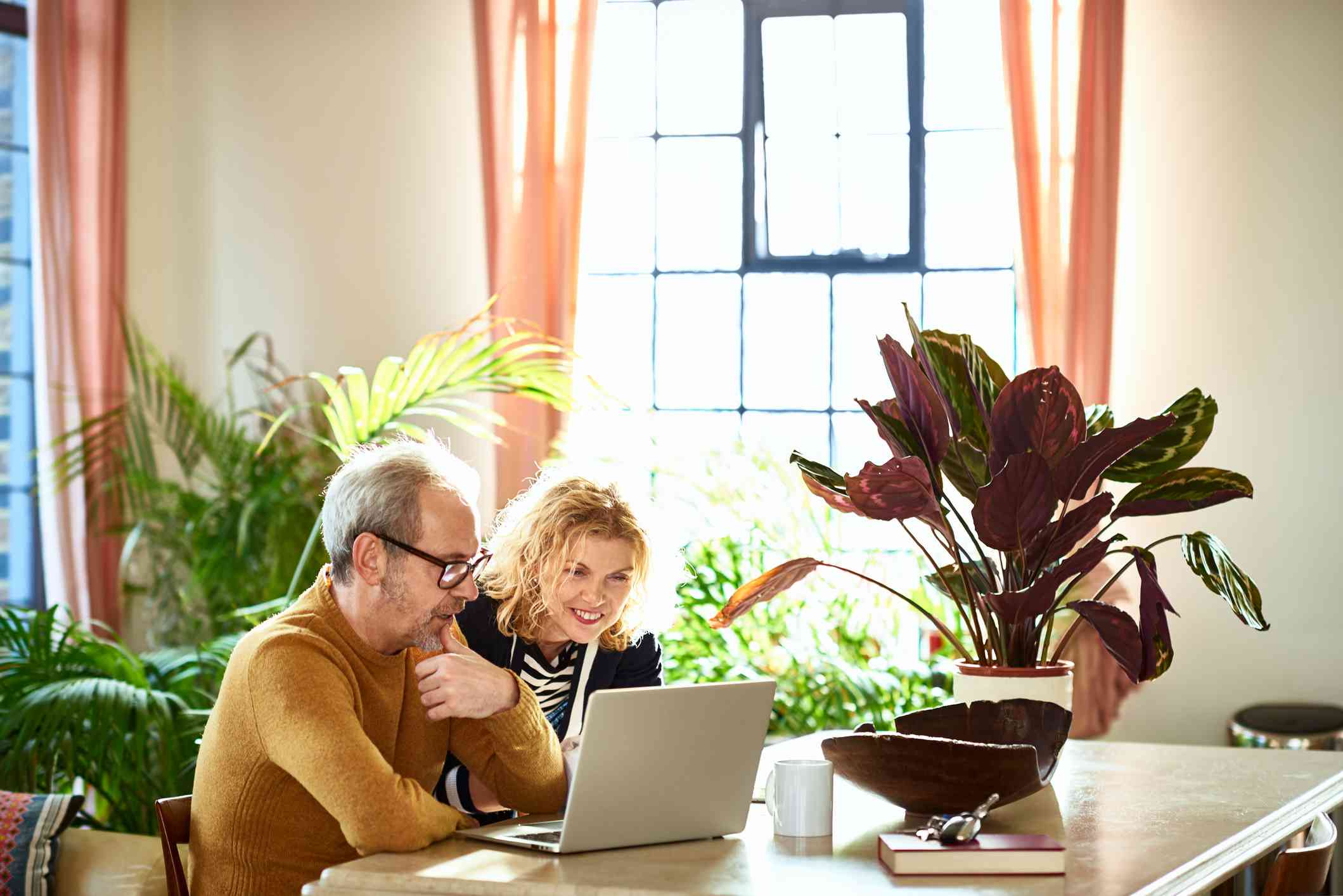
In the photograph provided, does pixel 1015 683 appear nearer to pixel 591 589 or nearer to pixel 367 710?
pixel 591 589

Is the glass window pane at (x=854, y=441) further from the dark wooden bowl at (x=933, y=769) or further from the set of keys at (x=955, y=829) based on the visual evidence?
the set of keys at (x=955, y=829)

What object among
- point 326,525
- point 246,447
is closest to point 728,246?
point 246,447

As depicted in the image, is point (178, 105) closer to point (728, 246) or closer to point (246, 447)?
point (246, 447)

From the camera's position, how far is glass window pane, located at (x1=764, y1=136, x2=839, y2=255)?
5680 mm

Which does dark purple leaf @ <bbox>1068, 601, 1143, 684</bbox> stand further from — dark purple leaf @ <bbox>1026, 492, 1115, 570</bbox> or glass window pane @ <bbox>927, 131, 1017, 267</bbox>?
glass window pane @ <bbox>927, 131, 1017, 267</bbox>

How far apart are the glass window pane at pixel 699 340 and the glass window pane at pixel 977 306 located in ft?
2.38

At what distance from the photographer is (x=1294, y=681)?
4.95 meters

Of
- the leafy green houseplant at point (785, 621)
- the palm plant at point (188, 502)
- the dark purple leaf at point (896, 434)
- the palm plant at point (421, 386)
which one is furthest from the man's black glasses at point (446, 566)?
the palm plant at point (188, 502)

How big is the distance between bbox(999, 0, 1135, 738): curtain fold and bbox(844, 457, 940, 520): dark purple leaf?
94.4 inches

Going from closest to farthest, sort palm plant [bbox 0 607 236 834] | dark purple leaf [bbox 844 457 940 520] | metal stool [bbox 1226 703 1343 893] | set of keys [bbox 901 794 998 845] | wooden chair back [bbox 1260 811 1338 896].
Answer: set of keys [bbox 901 794 998 845]
wooden chair back [bbox 1260 811 1338 896]
dark purple leaf [bbox 844 457 940 520]
palm plant [bbox 0 607 236 834]
metal stool [bbox 1226 703 1343 893]

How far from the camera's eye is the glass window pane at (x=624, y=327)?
571 centimetres

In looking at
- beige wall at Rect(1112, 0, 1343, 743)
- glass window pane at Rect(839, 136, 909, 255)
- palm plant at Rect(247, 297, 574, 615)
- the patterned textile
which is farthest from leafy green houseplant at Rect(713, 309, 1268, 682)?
glass window pane at Rect(839, 136, 909, 255)

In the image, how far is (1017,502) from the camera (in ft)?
8.41

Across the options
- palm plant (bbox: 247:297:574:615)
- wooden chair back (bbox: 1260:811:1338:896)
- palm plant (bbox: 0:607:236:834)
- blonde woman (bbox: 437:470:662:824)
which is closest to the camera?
wooden chair back (bbox: 1260:811:1338:896)
